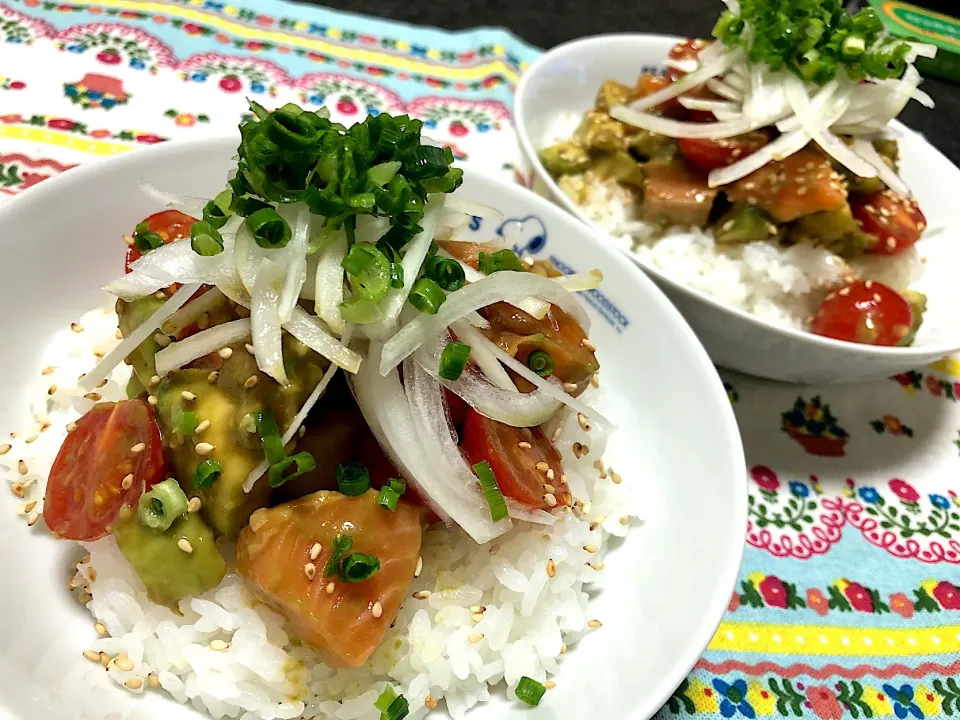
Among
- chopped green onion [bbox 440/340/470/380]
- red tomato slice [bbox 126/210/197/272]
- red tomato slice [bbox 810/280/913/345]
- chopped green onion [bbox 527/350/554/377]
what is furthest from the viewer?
red tomato slice [bbox 810/280/913/345]

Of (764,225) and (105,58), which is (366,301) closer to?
(764,225)

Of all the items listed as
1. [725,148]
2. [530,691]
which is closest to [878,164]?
[725,148]

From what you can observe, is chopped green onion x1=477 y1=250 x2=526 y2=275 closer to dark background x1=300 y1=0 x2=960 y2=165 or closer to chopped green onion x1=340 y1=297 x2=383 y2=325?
chopped green onion x1=340 y1=297 x2=383 y2=325

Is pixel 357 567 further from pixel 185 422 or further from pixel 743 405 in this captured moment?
pixel 743 405

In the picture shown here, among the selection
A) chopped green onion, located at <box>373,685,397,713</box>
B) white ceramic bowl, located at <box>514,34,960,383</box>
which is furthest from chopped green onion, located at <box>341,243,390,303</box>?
white ceramic bowl, located at <box>514,34,960,383</box>

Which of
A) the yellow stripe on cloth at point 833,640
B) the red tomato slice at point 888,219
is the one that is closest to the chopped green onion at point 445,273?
the yellow stripe on cloth at point 833,640

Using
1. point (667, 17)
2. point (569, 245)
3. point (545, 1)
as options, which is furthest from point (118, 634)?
point (667, 17)
